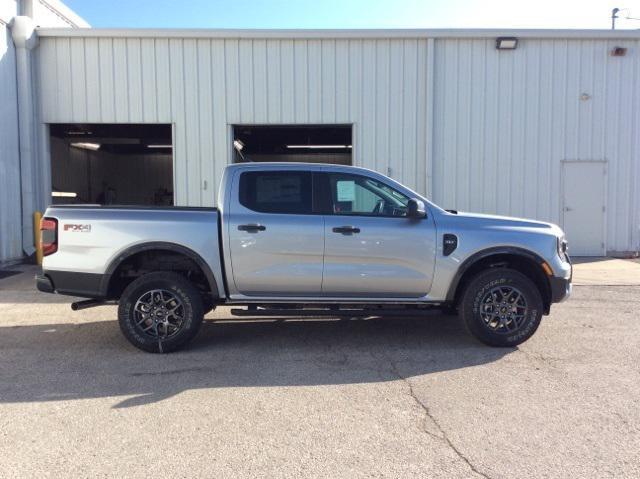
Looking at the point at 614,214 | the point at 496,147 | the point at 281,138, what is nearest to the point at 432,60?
the point at 496,147

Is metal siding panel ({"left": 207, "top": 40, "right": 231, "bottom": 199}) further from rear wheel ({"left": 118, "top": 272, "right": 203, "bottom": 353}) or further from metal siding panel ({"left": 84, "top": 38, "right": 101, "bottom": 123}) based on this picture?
rear wheel ({"left": 118, "top": 272, "right": 203, "bottom": 353})

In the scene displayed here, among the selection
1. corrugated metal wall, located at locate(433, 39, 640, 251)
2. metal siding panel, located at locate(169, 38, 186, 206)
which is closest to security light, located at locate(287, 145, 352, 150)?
corrugated metal wall, located at locate(433, 39, 640, 251)

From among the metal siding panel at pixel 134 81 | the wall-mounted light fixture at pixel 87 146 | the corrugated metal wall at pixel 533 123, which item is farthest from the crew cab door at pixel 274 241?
the wall-mounted light fixture at pixel 87 146

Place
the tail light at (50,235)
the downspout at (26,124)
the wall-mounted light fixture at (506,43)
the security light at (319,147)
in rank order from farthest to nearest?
the security light at (319,147) < the wall-mounted light fixture at (506,43) < the downspout at (26,124) < the tail light at (50,235)

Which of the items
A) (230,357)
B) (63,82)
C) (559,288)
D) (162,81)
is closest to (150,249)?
(230,357)

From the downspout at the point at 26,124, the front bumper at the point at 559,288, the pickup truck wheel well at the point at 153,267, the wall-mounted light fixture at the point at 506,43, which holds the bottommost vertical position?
the front bumper at the point at 559,288

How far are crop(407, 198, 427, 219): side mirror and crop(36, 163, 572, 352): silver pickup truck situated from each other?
1 cm

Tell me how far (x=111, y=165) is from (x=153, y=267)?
74.8 ft

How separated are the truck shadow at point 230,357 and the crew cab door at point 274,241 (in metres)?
0.73

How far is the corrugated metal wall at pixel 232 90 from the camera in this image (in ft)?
38.9

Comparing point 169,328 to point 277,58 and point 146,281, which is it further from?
point 277,58

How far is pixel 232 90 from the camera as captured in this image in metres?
12.0

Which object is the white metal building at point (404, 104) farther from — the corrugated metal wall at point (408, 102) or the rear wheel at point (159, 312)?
the rear wheel at point (159, 312)

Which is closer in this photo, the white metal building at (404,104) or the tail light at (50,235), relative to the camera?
the tail light at (50,235)
